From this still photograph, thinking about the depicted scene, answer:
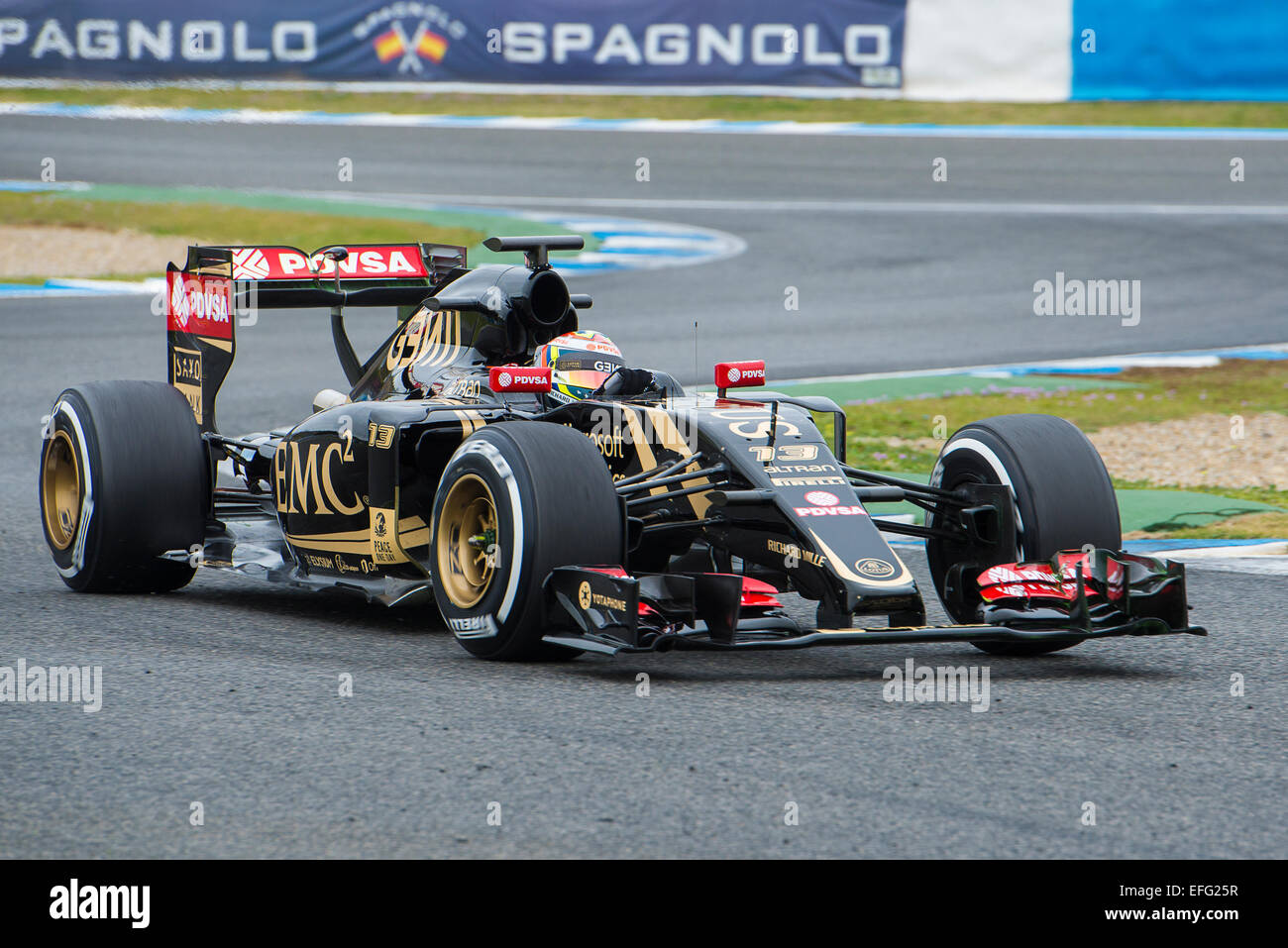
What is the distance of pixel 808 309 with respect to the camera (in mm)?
16734

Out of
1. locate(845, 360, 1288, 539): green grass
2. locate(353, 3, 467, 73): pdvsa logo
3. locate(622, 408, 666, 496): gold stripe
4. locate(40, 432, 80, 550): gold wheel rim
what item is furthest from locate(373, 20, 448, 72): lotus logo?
locate(622, 408, 666, 496): gold stripe

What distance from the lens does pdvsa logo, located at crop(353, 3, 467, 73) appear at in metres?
26.5

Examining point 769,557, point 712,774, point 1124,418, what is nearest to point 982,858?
point 712,774

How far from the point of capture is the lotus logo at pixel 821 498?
6.01 m

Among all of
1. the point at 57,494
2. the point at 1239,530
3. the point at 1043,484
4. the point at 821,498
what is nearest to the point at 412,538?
the point at 821,498

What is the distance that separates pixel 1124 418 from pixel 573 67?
16568 mm

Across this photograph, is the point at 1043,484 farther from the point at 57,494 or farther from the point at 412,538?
the point at 57,494

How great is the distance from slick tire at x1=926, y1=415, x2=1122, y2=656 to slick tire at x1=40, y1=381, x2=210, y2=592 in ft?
10.5

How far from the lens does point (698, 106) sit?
26.6m

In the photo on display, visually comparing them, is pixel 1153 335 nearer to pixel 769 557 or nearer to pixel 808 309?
pixel 808 309

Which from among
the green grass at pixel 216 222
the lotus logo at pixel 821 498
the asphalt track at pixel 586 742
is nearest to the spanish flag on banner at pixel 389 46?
the green grass at pixel 216 222

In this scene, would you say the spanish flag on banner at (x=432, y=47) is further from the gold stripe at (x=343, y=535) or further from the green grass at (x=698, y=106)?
the gold stripe at (x=343, y=535)

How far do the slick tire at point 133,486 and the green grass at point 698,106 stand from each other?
1949 cm
